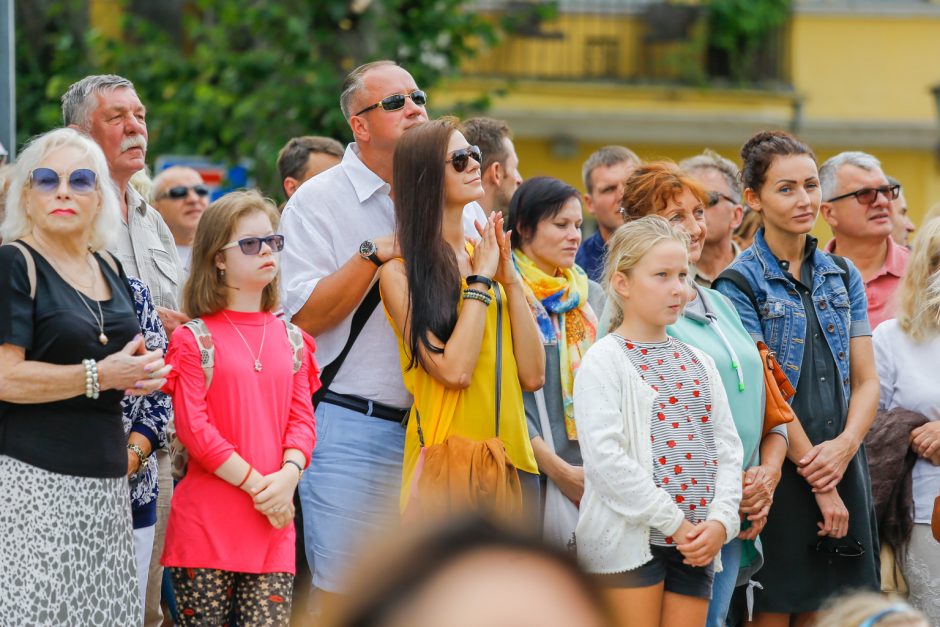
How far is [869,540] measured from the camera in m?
5.47

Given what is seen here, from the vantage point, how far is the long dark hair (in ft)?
15.2

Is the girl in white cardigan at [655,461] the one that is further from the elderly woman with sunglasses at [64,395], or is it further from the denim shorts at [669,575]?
the elderly woman with sunglasses at [64,395]

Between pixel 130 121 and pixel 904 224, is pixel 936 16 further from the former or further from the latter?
pixel 130 121

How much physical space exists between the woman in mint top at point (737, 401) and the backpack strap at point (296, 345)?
1.17 meters

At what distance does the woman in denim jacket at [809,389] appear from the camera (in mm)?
5395

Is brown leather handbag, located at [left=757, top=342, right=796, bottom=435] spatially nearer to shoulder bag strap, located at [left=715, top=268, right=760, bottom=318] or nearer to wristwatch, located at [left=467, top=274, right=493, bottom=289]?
shoulder bag strap, located at [left=715, top=268, right=760, bottom=318]

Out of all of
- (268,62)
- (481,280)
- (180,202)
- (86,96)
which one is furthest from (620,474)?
(268,62)

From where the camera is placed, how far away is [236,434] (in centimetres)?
459

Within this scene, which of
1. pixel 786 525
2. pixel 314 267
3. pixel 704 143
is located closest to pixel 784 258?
pixel 786 525

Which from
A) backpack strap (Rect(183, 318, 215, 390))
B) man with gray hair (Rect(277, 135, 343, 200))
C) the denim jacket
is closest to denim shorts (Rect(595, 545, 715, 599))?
the denim jacket

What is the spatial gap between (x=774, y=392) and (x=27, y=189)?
2831 mm

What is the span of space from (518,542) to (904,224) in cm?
702

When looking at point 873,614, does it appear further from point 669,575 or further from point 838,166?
point 838,166

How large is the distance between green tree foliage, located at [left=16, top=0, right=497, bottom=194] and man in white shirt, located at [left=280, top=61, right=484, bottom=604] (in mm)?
5857
